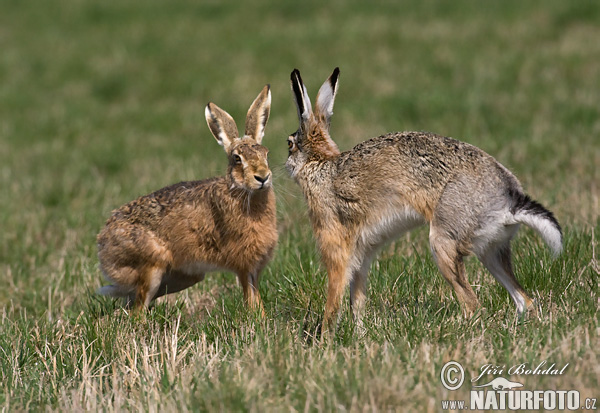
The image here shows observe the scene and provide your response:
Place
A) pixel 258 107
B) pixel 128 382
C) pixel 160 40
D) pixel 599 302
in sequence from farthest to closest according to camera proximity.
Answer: pixel 160 40 < pixel 258 107 < pixel 599 302 < pixel 128 382

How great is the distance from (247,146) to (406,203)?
1.24m

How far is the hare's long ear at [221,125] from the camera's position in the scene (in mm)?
5734

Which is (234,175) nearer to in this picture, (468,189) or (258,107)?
(258,107)

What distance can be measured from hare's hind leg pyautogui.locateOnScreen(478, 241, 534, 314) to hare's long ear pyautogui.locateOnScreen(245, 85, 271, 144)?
1.85 meters

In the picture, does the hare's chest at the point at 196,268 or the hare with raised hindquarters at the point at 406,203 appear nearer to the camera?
the hare with raised hindquarters at the point at 406,203

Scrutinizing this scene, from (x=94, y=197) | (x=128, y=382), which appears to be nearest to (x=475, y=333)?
(x=128, y=382)

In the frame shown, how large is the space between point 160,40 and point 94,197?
750 cm

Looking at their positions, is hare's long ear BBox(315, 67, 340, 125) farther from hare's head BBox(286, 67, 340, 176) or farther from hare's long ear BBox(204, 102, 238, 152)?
hare's long ear BBox(204, 102, 238, 152)

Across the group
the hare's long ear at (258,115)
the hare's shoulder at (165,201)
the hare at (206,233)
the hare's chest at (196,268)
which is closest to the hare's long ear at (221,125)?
the hare at (206,233)

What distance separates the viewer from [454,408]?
342 centimetres

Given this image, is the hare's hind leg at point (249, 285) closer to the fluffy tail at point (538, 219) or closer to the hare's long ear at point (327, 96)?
the hare's long ear at point (327, 96)

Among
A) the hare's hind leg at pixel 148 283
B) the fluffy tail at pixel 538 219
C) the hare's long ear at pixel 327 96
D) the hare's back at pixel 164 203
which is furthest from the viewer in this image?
the hare's back at pixel 164 203

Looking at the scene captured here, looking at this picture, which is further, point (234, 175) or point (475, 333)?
point (234, 175)

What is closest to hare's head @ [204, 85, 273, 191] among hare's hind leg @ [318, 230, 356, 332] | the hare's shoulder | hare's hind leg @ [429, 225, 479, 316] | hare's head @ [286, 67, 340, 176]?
hare's head @ [286, 67, 340, 176]
